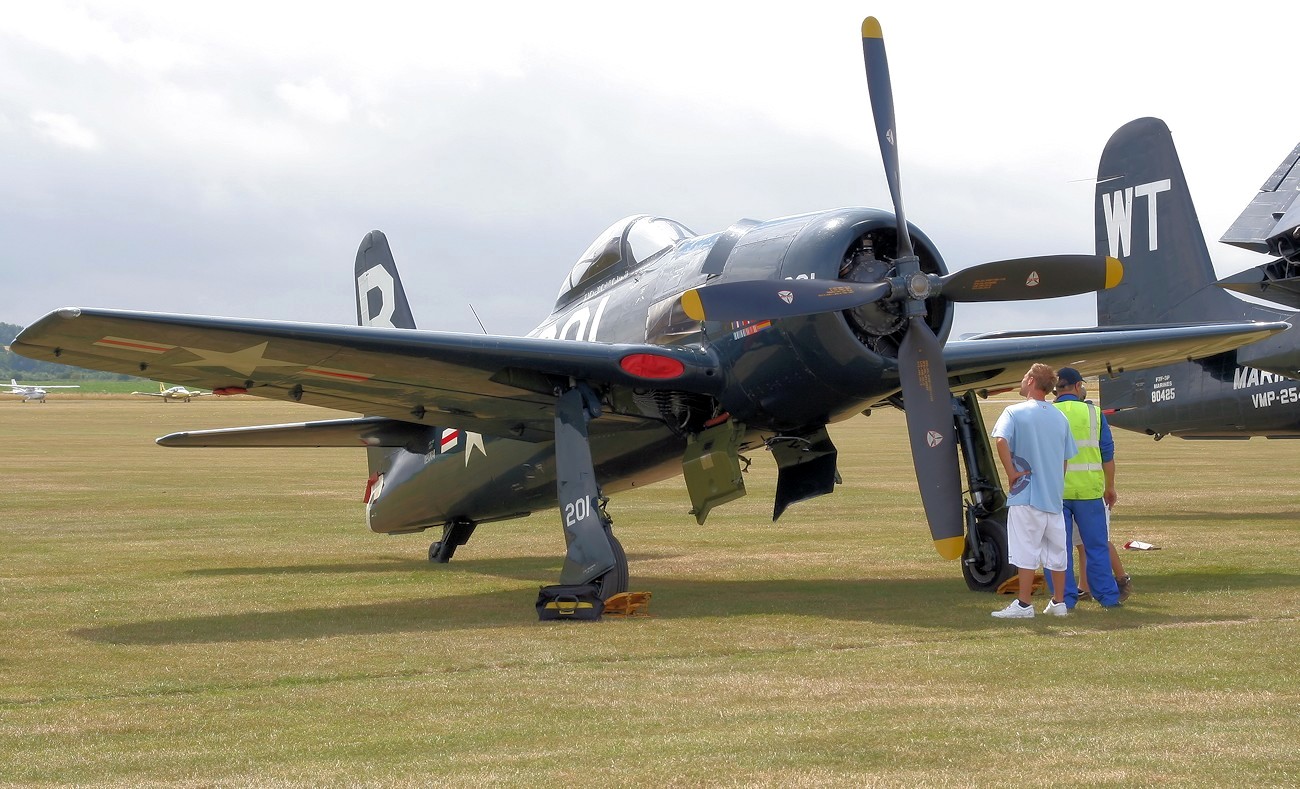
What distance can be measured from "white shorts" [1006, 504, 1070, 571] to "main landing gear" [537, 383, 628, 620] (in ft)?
9.26

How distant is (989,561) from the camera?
35.1 ft

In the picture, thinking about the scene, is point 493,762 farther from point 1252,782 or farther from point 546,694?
point 1252,782

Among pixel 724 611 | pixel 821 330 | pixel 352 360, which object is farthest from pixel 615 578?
pixel 352 360

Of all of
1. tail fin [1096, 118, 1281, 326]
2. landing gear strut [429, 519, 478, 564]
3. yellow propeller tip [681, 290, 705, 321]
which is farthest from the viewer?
tail fin [1096, 118, 1281, 326]

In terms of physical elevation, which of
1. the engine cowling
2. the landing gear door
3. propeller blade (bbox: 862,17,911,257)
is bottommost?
the landing gear door

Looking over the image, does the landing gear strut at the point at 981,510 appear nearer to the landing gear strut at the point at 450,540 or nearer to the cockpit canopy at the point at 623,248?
the cockpit canopy at the point at 623,248

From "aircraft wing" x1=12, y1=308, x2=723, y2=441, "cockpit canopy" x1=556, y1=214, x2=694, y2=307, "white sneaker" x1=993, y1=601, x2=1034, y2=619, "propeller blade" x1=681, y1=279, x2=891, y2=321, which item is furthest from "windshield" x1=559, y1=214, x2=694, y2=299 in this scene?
"white sneaker" x1=993, y1=601, x2=1034, y2=619

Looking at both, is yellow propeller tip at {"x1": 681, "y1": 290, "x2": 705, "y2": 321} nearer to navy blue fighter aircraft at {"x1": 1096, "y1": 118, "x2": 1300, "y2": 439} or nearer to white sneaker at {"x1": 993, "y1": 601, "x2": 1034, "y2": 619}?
white sneaker at {"x1": 993, "y1": 601, "x2": 1034, "y2": 619}

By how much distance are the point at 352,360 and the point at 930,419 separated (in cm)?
431

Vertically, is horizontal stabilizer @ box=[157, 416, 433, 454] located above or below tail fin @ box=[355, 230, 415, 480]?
below

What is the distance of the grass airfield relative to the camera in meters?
5.07

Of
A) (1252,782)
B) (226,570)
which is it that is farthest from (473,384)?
(1252,782)

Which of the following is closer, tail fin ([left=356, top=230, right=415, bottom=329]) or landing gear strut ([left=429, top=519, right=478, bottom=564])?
landing gear strut ([left=429, top=519, right=478, bottom=564])

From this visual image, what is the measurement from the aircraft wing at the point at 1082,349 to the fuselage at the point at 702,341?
1.32 metres
